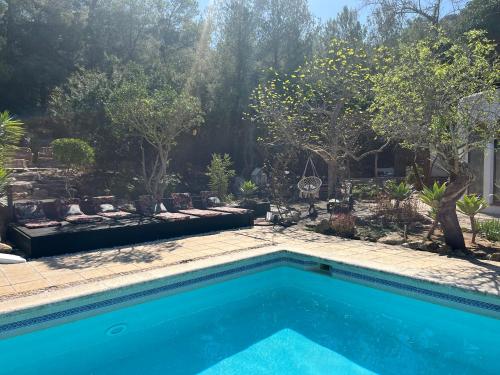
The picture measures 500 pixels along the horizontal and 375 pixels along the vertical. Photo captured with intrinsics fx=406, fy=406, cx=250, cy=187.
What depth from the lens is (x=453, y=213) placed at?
6453mm

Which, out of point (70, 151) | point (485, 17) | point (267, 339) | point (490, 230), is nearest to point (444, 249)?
point (490, 230)

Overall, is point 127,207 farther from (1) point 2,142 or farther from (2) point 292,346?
(2) point 292,346

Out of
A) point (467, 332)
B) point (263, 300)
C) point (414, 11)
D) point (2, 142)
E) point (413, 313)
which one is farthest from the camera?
point (414, 11)

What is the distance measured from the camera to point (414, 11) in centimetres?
1781

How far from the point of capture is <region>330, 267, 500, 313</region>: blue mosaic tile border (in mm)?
4496

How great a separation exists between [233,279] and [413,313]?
2.45m

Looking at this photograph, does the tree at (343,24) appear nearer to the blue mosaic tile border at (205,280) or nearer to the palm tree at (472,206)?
the palm tree at (472,206)

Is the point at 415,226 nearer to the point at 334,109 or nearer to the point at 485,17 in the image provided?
the point at 334,109

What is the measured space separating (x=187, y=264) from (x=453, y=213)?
424 cm

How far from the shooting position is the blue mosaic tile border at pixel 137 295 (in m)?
4.11

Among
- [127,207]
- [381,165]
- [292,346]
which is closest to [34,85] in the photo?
[127,207]

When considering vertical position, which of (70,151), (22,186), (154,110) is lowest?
(22,186)

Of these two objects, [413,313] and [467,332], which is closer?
[467,332]

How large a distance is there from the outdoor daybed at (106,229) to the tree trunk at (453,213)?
4.21 meters
